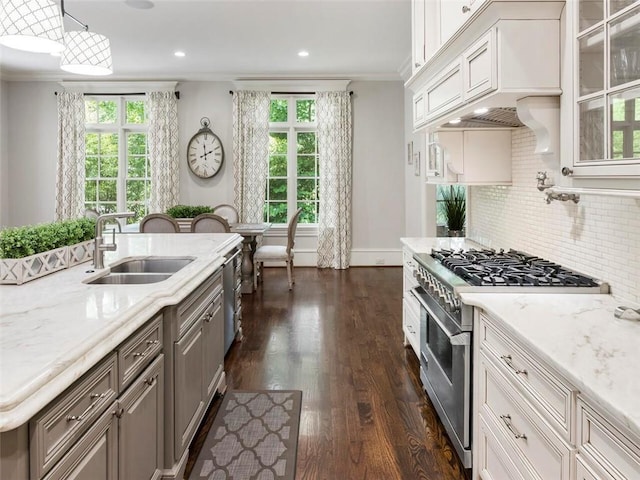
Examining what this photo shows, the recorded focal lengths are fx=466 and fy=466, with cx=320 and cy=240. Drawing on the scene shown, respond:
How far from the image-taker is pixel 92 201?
761 centimetres

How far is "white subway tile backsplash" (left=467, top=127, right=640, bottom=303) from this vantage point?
180 cm

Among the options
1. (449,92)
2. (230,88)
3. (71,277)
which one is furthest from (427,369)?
(230,88)

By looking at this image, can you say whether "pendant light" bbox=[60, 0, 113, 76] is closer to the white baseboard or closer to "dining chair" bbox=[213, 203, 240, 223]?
"dining chair" bbox=[213, 203, 240, 223]

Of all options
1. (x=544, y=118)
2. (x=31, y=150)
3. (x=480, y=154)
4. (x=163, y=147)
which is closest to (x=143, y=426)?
(x=544, y=118)

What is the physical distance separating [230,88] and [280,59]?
1329mm

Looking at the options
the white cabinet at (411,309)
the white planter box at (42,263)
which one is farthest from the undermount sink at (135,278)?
the white cabinet at (411,309)

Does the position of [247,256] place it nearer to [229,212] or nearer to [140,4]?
[229,212]

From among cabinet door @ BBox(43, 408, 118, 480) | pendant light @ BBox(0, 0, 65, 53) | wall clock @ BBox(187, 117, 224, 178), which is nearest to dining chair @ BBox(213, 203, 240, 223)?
wall clock @ BBox(187, 117, 224, 178)

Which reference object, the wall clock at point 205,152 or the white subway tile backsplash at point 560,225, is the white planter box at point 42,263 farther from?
the wall clock at point 205,152

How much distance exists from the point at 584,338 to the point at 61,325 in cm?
155

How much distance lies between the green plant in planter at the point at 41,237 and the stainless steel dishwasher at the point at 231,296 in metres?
1.02

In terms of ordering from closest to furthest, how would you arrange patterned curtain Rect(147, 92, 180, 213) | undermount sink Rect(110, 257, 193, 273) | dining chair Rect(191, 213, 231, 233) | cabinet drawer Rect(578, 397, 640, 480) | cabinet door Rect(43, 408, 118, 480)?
cabinet drawer Rect(578, 397, 640, 480)
cabinet door Rect(43, 408, 118, 480)
undermount sink Rect(110, 257, 193, 273)
dining chair Rect(191, 213, 231, 233)
patterned curtain Rect(147, 92, 180, 213)

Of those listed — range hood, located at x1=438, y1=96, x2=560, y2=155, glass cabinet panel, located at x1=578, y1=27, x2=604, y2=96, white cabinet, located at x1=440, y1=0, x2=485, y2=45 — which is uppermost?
white cabinet, located at x1=440, y1=0, x2=485, y2=45

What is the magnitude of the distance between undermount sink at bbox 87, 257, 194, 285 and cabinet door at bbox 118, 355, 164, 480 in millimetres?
653
